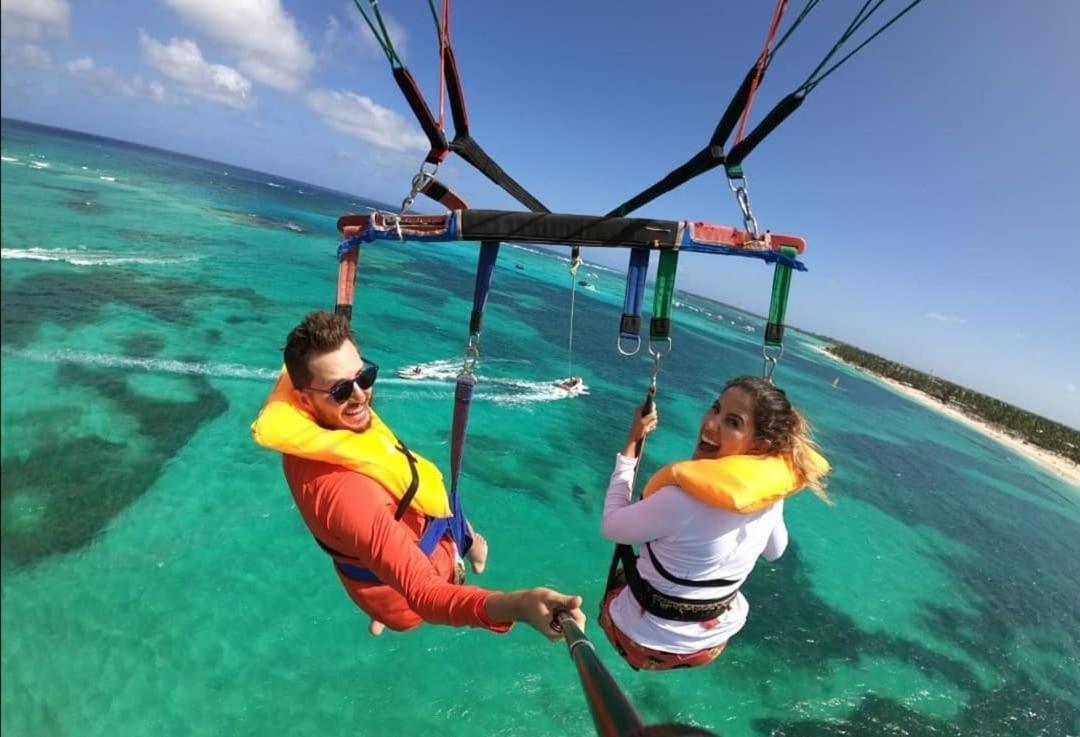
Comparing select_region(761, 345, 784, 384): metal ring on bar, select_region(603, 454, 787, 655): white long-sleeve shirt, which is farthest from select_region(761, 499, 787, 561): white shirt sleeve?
select_region(761, 345, 784, 384): metal ring on bar

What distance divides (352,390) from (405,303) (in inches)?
1198

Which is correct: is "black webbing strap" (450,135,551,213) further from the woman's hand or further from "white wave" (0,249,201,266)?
"white wave" (0,249,201,266)

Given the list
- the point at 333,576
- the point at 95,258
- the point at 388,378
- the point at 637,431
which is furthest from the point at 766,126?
the point at 95,258

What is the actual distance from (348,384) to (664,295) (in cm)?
202

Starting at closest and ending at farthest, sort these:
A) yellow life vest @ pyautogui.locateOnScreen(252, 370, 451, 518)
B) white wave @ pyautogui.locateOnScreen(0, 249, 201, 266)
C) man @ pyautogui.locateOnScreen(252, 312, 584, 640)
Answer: man @ pyautogui.locateOnScreen(252, 312, 584, 640) → yellow life vest @ pyautogui.locateOnScreen(252, 370, 451, 518) → white wave @ pyautogui.locateOnScreen(0, 249, 201, 266)

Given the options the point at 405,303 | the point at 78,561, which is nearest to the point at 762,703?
the point at 78,561

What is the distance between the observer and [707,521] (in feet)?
8.95

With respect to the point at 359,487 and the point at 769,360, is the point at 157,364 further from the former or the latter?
the point at 769,360

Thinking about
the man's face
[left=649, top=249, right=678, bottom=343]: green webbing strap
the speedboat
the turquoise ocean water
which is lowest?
the turquoise ocean water

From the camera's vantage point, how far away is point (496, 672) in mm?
8156

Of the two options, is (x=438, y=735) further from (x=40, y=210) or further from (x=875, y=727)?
(x=40, y=210)

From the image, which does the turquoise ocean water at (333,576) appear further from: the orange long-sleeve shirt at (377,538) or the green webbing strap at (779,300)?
the green webbing strap at (779,300)

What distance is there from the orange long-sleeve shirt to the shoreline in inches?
1917

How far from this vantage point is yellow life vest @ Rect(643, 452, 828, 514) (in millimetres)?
2594
